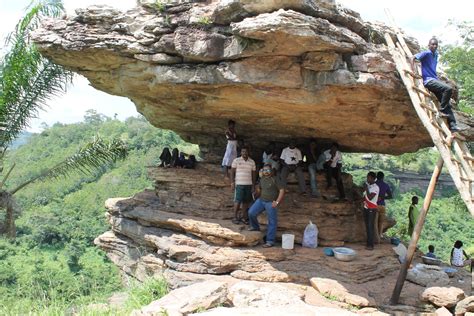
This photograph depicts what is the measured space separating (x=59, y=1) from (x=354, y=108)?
8300mm

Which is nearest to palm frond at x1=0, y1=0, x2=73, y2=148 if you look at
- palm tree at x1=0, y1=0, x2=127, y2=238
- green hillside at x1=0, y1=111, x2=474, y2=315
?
palm tree at x1=0, y1=0, x2=127, y2=238

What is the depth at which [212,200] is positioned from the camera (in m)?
10.8

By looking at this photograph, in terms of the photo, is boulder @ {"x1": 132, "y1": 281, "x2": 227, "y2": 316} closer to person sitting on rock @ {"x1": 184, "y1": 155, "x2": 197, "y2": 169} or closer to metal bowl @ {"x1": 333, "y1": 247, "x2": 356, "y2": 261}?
metal bowl @ {"x1": 333, "y1": 247, "x2": 356, "y2": 261}

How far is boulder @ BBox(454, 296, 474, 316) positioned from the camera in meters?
7.24

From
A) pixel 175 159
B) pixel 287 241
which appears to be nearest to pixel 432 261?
pixel 287 241

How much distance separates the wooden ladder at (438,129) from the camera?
6.69 metres

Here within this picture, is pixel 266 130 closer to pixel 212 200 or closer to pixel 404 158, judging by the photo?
pixel 212 200

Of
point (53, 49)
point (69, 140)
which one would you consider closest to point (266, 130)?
point (53, 49)

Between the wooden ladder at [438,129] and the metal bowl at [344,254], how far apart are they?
3018 millimetres

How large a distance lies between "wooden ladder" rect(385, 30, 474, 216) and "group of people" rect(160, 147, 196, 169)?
228 inches

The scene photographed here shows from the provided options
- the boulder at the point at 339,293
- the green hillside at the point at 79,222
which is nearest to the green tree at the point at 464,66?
the green hillside at the point at 79,222

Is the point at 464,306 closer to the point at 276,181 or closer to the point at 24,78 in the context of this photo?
the point at 276,181

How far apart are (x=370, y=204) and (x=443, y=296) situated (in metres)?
2.63

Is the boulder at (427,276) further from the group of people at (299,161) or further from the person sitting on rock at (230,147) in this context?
the person sitting on rock at (230,147)
